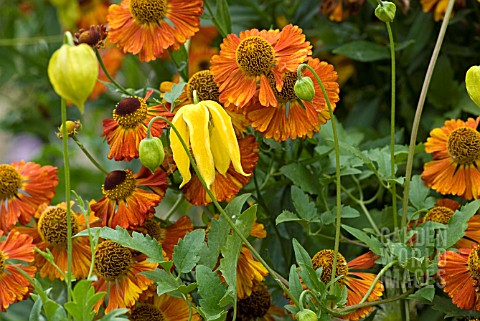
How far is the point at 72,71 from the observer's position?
47 cm

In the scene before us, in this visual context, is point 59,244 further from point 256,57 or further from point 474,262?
point 474,262

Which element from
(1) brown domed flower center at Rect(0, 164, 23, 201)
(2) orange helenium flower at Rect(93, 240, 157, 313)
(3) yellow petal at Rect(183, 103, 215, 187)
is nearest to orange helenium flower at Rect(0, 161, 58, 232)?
→ (1) brown domed flower center at Rect(0, 164, 23, 201)

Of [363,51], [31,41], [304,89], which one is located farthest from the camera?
[31,41]

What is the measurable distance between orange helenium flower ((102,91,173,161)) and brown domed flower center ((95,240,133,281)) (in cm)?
7

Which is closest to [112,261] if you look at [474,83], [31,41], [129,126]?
[129,126]

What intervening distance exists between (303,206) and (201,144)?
0.12 meters

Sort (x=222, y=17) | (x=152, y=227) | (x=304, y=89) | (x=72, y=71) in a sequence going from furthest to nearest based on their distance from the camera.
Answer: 1. (x=222, y=17)
2. (x=152, y=227)
3. (x=304, y=89)
4. (x=72, y=71)

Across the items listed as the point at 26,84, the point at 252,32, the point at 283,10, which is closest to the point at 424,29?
the point at 283,10

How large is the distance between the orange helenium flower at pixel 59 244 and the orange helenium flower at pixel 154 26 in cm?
16

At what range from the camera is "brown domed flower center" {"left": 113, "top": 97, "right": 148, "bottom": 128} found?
0.67 m

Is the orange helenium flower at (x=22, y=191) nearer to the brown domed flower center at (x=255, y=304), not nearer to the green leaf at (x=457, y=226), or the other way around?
the brown domed flower center at (x=255, y=304)

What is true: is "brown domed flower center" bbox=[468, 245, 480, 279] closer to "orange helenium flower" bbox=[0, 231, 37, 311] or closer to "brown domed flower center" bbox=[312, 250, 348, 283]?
"brown domed flower center" bbox=[312, 250, 348, 283]

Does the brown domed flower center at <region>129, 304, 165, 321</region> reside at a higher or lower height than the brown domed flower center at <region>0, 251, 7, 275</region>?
lower

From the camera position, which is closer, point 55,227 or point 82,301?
point 82,301
